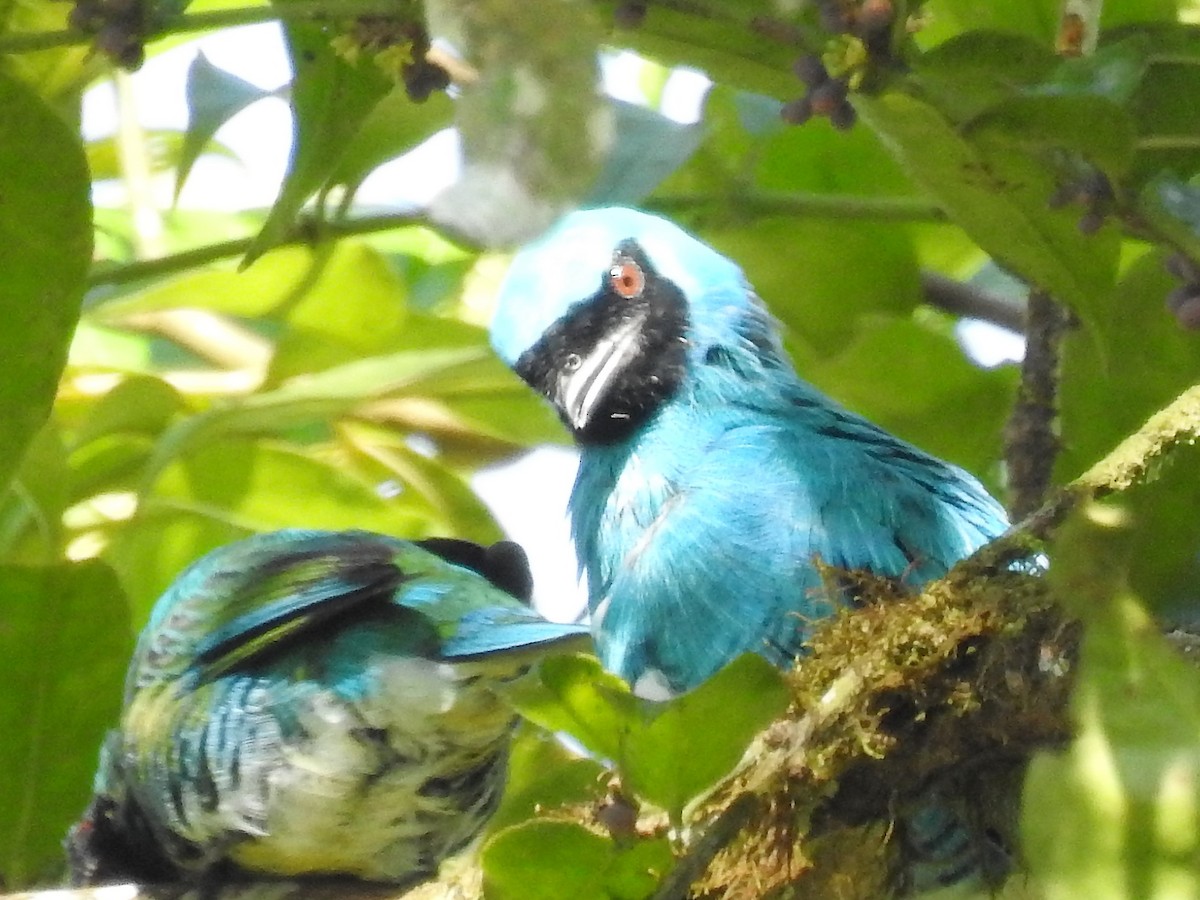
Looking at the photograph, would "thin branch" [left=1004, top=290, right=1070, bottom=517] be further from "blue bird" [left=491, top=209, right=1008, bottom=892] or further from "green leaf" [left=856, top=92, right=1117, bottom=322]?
"green leaf" [left=856, top=92, right=1117, bottom=322]

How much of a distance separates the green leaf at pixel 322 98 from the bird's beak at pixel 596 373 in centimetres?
47

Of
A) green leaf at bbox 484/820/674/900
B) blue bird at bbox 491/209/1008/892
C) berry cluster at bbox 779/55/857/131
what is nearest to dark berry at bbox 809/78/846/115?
berry cluster at bbox 779/55/857/131

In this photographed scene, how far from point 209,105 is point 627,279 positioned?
629mm

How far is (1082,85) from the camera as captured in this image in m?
1.67

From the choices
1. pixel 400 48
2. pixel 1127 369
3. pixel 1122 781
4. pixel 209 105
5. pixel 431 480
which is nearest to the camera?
pixel 1122 781

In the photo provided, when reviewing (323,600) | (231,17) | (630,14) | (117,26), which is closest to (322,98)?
(231,17)

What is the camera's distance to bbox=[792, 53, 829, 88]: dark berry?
1.69 metres

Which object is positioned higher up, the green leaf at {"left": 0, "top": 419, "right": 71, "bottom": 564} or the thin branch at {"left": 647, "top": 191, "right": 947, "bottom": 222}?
the thin branch at {"left": 647, "top": 191, "right": 947, "bottom": 222}

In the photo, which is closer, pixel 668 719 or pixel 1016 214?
pixel 668 719

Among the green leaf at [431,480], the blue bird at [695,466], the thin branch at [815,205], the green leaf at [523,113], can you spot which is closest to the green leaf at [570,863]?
the blue bird at [695,466]

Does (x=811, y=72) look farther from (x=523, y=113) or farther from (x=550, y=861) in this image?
(x=550, y=861)

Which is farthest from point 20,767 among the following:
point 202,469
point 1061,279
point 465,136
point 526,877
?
point 1061,279

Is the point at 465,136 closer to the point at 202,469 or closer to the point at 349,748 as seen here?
the point at 349,748

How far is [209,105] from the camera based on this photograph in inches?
88.4
